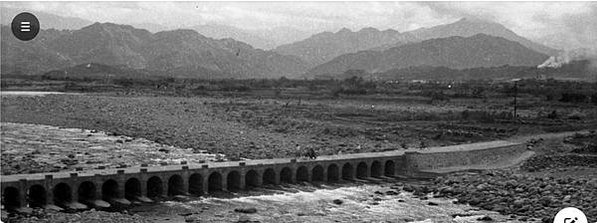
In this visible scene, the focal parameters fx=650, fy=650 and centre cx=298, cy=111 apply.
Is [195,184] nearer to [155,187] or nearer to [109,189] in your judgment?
[155,187]

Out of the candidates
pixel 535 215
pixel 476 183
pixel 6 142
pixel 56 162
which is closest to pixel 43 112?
pixel 6 142

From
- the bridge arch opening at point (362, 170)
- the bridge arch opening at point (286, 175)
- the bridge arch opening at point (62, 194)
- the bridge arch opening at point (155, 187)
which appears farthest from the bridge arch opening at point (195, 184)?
the bridge arch opening at point (362, 170)

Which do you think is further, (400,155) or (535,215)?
(400,155)

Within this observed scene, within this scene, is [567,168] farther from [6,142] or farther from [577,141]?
[6,142]

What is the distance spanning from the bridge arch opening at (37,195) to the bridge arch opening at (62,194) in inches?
25.1

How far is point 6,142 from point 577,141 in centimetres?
5183

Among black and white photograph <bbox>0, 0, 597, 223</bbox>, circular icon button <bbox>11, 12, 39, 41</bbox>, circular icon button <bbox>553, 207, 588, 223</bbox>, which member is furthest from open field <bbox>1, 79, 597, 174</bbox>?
circular icon button <bbox>553, 207, 588, 223</bbox>

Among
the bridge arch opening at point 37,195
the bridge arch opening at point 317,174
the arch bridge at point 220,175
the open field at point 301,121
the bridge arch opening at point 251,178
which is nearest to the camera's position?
the bridge arch opening at point 37,195

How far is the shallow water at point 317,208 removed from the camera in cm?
3180

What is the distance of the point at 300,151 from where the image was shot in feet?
174

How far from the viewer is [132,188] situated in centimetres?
3856

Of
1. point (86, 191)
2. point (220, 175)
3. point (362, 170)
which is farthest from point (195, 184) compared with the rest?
point (362, 170)

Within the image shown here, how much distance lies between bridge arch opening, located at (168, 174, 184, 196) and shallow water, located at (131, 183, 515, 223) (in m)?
2.59

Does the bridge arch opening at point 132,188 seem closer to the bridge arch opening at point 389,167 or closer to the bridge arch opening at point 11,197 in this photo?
the bridge arch opening at point 11,197
